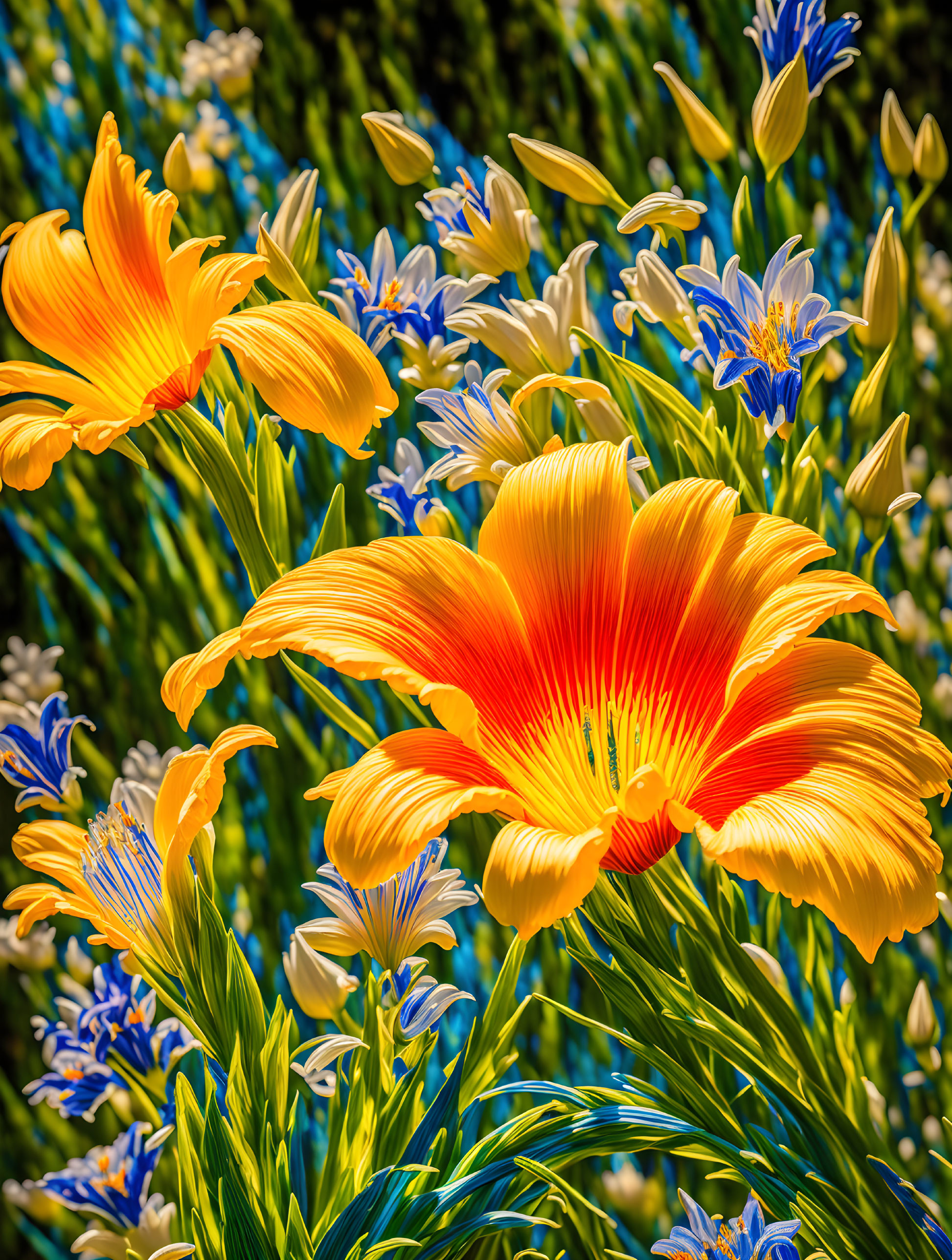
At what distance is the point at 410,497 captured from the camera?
59cm

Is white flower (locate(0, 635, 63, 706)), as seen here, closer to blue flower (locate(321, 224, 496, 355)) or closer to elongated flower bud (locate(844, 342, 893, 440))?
blue flower (locate(321, 224, 496, 355))

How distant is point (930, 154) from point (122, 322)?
0.49 m

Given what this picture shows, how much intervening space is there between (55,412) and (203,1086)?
40 cm

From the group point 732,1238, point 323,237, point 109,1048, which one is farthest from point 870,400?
point 109,1048

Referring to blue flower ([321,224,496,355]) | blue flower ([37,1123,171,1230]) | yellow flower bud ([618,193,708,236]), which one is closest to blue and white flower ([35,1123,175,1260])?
blue flower ([37,1123,171,1230])

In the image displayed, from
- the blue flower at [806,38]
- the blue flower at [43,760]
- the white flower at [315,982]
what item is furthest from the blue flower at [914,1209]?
the blue flower at [806,38]

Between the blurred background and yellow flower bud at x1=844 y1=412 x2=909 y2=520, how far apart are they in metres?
0.03

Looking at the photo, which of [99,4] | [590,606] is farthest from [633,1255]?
[99,4]

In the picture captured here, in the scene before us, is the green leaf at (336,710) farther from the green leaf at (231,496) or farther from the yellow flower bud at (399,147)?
the yellow flower bud at (399,147)

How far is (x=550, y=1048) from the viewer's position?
58cm

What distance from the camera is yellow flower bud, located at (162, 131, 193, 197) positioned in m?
0.63

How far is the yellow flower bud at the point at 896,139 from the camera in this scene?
2.01ft

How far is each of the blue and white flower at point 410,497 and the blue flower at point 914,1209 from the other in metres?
0.41

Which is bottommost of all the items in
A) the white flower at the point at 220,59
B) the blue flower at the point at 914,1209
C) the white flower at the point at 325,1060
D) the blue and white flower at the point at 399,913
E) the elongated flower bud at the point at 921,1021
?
the blue flower at the point at 914,1209
